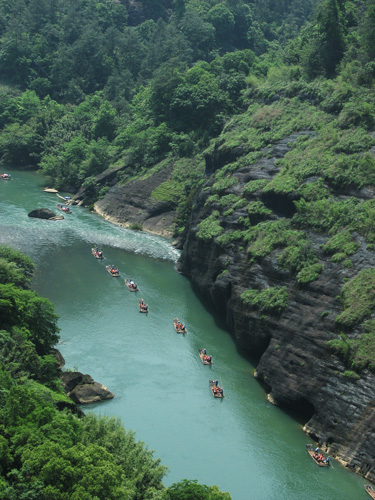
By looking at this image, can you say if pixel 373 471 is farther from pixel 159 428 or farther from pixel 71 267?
pixel 71 267

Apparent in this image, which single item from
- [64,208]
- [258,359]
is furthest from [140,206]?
[258,359]

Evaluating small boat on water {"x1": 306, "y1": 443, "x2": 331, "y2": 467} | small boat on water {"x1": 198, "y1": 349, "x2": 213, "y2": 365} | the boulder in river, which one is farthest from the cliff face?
the boulder in river

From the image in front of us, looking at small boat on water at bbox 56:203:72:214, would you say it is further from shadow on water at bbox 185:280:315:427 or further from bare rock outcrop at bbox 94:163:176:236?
shadow on water at bbox 185:280:315:427

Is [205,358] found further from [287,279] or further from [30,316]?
[30,316]

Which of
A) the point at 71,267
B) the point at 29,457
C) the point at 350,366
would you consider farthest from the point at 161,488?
the point at 71,267

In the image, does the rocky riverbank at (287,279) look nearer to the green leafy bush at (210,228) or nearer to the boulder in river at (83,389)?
the green leafy bush at (210,228)

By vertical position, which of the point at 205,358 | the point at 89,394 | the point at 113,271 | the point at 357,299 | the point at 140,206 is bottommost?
the point at 113,271
